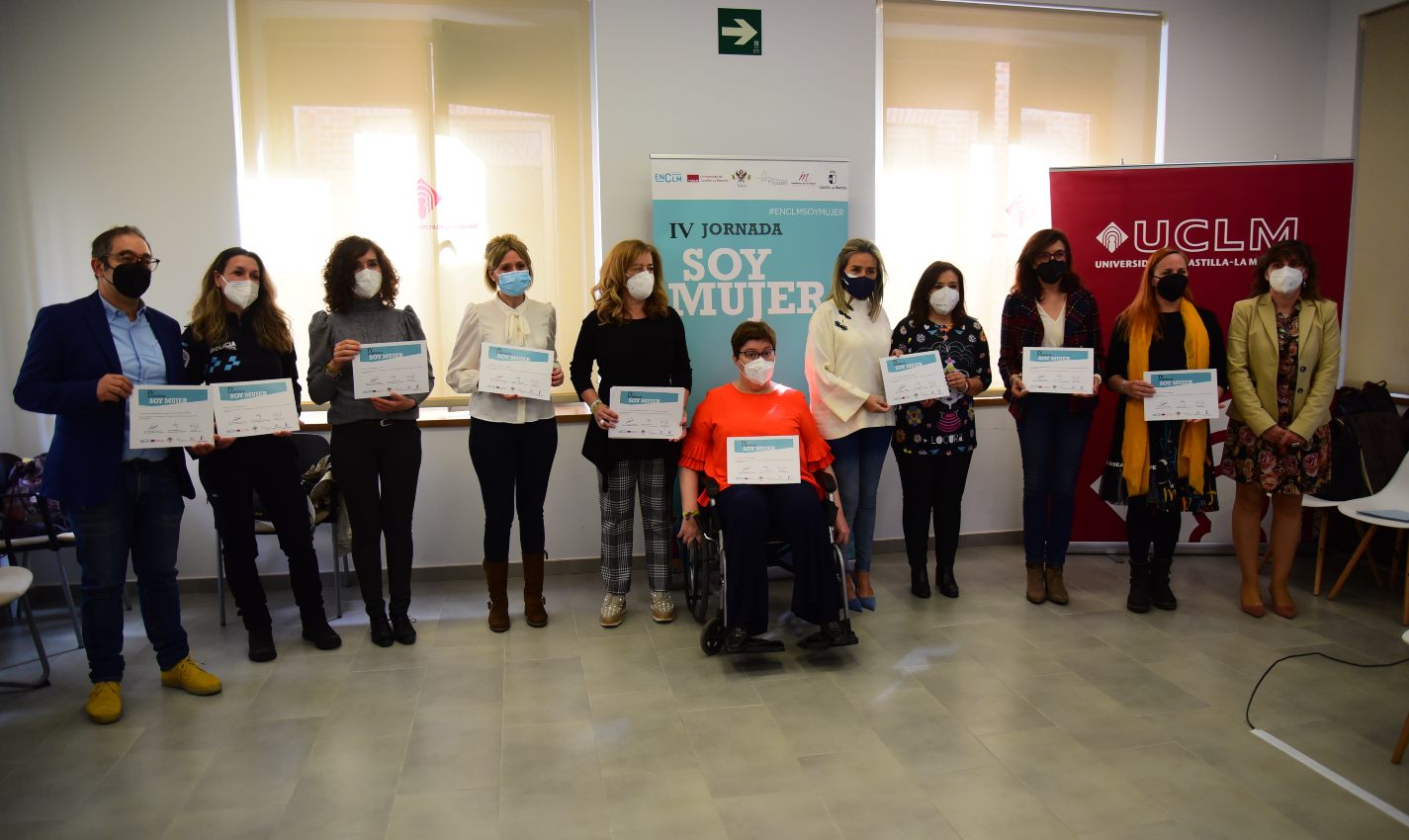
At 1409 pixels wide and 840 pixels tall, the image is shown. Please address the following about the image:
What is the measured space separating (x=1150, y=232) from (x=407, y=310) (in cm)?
374

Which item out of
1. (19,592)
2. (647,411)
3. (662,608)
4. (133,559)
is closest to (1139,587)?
(662,608)

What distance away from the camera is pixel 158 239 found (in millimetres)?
4234

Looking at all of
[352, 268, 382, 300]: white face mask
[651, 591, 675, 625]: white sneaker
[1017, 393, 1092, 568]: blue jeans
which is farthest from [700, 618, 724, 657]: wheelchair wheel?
[352, 268, 382, 300]: white face mask

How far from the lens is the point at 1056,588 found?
4.09 meters

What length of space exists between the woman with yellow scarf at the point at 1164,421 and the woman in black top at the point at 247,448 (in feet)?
11.4

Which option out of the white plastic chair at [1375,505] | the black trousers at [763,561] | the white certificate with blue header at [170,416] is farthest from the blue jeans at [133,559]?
the white plastic chair at [1375,505]

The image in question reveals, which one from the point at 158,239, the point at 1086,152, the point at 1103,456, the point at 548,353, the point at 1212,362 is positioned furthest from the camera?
the point at 1086,152

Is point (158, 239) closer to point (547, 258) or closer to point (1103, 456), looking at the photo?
point (547, 258)

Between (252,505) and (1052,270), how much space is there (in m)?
3.42

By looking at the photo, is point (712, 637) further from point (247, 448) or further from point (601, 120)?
point (601, 120)

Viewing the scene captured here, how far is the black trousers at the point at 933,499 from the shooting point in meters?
4.01

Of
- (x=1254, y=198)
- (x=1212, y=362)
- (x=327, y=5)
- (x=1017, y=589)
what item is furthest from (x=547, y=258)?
(x=1254, y=198)

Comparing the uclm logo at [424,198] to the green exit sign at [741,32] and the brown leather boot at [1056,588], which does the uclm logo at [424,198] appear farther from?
the brown leather boot at [1056,588]

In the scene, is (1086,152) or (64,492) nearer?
(64,492)
